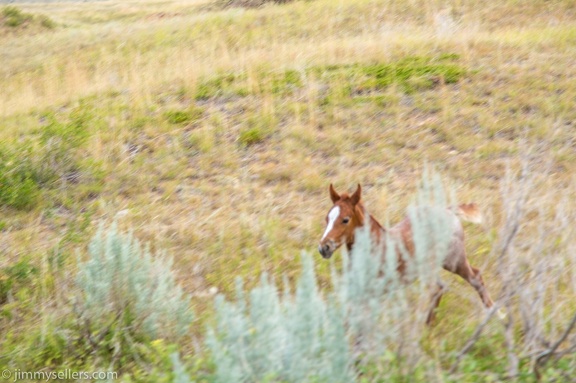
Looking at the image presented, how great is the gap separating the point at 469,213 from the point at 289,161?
3322 mm

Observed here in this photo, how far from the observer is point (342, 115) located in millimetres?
8703

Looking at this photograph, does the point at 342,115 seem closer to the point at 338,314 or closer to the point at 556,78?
the point at 556,78

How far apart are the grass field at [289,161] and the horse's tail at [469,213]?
0.27 m

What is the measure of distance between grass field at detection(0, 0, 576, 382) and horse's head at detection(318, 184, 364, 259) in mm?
821

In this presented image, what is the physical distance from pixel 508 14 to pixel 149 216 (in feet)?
34.6

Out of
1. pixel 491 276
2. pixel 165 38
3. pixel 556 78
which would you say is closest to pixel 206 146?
pixel 491 276

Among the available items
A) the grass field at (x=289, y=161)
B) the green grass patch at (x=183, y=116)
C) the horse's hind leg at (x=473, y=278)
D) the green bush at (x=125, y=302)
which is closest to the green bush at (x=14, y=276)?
the grass field at (x=289, y=161)

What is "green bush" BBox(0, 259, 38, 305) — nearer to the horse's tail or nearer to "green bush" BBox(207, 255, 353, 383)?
"green bush" BBox(207, 255, 353, 383)

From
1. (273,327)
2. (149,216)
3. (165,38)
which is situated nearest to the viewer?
(273,327)

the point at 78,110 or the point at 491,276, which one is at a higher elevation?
the point at 78,110

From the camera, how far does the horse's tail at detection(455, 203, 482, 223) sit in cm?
471

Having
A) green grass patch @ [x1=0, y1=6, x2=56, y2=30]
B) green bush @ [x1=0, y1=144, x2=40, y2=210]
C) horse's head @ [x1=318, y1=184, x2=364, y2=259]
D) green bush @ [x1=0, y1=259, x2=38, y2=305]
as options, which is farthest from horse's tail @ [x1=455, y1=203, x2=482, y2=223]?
green grass patch @ [x1=0, y1=6, x2=56, y2=30]

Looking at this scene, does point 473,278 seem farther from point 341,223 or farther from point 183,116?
point 183,116

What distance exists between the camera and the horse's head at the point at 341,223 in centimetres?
447
